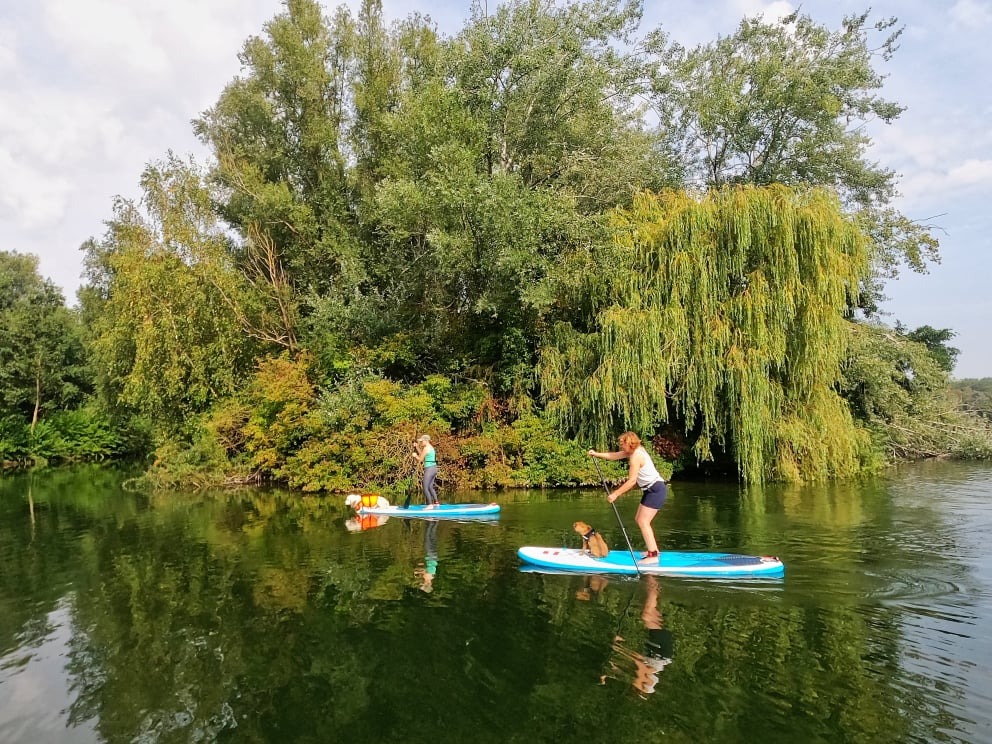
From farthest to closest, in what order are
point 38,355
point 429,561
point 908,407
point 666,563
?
1. point 38,355
2. point 908,407
3. point 429,561
4. point 666,563

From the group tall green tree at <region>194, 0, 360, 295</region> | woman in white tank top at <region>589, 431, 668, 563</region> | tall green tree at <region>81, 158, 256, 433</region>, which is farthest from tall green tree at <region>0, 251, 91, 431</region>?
woman in white tank top at <region>589, 431, 668, 563</region>

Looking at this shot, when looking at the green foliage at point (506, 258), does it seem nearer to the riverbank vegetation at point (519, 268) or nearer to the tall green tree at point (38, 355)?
the riverbank vegetation at point (519, 268)

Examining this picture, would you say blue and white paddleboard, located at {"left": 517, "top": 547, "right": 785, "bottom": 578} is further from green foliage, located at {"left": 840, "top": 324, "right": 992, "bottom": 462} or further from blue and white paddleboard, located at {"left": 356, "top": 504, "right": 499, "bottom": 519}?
green foliage, located at {"left": 840, "top": 324, "right": 992, "bottom": 462}

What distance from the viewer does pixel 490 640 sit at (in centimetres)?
675

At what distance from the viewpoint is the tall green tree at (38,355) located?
109ft

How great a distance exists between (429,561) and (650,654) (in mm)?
4662

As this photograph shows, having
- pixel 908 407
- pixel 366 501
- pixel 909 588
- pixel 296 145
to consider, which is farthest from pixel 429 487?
pixel 908 407

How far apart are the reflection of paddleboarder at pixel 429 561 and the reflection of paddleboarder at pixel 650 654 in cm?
282

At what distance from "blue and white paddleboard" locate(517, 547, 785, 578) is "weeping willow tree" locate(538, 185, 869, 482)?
8.03 m

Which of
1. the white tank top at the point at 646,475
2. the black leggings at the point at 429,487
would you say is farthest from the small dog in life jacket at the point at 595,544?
the black leggings at the point at 429,487

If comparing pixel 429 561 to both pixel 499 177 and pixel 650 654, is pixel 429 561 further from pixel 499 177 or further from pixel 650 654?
pixel 499 177

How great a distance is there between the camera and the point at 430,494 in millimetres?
14883

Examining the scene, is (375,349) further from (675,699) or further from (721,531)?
(675,699)

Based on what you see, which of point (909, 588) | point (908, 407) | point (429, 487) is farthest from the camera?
point (908, 407)
